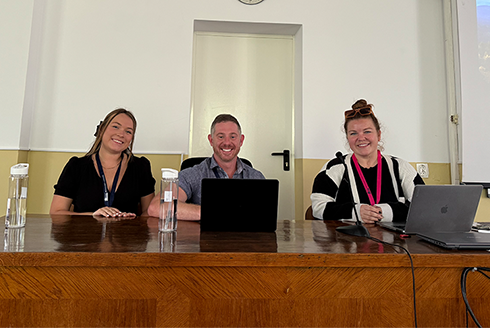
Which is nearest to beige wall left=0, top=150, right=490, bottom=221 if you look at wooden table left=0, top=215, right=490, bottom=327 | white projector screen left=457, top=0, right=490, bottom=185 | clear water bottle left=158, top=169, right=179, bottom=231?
white projector screen left=457, top=0, right=490, bottom=185

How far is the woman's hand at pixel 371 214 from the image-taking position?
1.52m

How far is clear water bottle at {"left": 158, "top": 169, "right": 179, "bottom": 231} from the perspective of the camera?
118cm

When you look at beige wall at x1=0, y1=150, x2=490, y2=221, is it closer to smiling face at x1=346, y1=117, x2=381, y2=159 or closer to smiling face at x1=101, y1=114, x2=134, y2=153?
smiling face at x1=101, y1=114, x2=134, y2=153

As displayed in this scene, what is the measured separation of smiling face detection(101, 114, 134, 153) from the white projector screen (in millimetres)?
2821

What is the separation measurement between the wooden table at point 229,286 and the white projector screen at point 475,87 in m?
2.52

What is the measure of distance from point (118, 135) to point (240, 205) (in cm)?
121

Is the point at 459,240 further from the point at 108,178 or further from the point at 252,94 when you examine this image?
the point at 252,94

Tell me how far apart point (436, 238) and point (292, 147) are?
2284 millimetres

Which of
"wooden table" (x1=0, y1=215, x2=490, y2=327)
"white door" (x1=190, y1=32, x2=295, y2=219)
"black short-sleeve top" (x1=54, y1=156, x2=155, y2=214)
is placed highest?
"white door" (x1=190, y1=32, x2=295, y2=219)

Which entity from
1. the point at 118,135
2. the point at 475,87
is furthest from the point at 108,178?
the point at 475,87

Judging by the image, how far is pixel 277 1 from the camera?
314 centimetres

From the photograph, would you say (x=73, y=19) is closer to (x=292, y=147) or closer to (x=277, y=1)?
(x=277, y=1)

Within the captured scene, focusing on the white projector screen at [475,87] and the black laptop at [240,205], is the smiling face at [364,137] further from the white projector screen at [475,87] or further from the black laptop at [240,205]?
the white projector screen at [475,87]

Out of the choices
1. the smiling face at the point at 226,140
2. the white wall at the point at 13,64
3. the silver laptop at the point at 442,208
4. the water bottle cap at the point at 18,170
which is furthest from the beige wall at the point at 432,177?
the white wall at the point at 13,64
